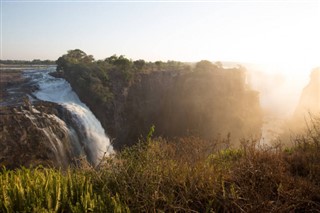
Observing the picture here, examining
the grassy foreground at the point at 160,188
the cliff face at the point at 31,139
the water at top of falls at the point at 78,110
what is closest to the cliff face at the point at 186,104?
the water at top of falls at the point at 78,110

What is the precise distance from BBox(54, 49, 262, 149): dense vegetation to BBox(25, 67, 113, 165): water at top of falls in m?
1.57

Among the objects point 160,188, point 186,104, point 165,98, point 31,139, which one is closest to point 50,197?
point 160,188

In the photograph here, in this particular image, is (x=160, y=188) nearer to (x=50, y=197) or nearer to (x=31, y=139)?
(x=50, y=197)

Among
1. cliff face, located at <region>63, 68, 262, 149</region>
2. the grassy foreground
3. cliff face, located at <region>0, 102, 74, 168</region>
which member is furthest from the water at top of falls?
the grassy foreground

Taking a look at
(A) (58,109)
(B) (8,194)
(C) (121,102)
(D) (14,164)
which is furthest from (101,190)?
(C) (121,102)

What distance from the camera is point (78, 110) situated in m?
22.5

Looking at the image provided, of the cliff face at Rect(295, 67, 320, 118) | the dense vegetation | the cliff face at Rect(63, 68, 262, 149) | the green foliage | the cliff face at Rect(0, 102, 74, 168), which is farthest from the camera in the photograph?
the cliff face at Rect(295, 67, 320, 118)

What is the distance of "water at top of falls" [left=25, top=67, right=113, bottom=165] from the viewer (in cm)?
2122

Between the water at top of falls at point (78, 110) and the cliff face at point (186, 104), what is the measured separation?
617 centimetres

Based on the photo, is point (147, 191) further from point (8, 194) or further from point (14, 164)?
point (14, 164)

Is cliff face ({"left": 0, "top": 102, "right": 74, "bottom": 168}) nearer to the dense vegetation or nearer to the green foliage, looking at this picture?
the dense vegetation

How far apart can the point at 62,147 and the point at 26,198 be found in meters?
13.6

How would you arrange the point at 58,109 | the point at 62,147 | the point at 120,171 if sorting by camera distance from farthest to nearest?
the point at 58,109 < the point at 62,147 < the point at 120,171

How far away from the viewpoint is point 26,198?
5.06 meters
